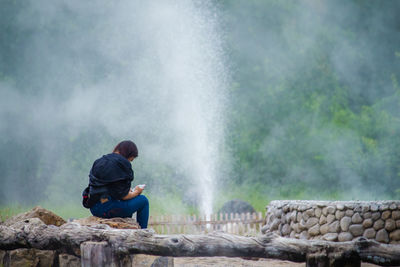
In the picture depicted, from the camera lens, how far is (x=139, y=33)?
82.0ft

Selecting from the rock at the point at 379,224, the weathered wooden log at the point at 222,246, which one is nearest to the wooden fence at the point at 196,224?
the rock at the point at 379,224

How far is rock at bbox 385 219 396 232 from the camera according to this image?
6.55 m

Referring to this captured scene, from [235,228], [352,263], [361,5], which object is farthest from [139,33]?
[352,263]

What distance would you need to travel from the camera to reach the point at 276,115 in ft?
86.6

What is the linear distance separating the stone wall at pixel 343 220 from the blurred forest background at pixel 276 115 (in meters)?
11.1

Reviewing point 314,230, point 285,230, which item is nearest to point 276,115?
point 285,230

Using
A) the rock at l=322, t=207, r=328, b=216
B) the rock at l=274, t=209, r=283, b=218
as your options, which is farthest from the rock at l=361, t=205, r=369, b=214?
the rock at l=274, t=209, r=283, b=218

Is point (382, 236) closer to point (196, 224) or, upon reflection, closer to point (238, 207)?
point (196, 224)

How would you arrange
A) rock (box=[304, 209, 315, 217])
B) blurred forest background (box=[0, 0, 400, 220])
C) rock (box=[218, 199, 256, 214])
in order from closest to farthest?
rock (box=[304, 209, 315, 217]) < rock (box=[218, 199, 256, 214]) < blurred forest background (box=[0, 0, 400, 220])

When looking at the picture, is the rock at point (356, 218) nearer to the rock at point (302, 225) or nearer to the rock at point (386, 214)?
the rock at point (386, 214)

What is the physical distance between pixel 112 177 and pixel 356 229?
12.8 ft

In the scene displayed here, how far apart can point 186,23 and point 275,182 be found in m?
9.48

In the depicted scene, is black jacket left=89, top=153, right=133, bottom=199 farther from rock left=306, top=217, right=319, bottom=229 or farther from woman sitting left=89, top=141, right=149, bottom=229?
rock left=306, top=217, right=319, bottom=229

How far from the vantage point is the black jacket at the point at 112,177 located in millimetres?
4688
